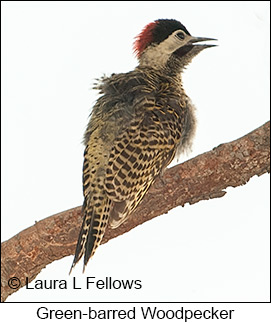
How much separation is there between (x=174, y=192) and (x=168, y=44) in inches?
32.4

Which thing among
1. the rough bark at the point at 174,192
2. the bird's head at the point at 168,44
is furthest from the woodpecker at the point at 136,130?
the rough bark at the point at 174,192

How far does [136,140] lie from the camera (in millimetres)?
2572

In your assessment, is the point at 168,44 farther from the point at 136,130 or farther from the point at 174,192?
the point at 174,192

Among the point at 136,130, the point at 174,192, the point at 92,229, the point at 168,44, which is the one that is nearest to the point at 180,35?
the point at 168,44

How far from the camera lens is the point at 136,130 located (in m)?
2.60

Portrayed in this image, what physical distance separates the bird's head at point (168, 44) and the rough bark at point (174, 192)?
56cm

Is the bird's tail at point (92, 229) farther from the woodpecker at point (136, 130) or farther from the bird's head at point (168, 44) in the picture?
the bird's head at point (168, 44)

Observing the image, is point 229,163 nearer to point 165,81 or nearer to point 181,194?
point 181,194

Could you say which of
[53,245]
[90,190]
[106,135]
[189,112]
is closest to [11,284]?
[53,245]

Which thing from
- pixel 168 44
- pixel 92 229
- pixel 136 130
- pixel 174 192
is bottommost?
pixel 92 229

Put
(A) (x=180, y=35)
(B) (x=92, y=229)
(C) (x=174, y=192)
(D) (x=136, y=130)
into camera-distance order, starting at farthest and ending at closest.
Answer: (A) (x=180, y=35)
(C) (x=174, y=192)
(D) (x=136, y=130)
(B) (x=92, y=229)

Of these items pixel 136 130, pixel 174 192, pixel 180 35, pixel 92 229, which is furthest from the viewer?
pixel 180 35

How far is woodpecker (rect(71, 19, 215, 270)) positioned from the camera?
2.49 meters

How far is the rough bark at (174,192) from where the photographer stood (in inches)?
113
